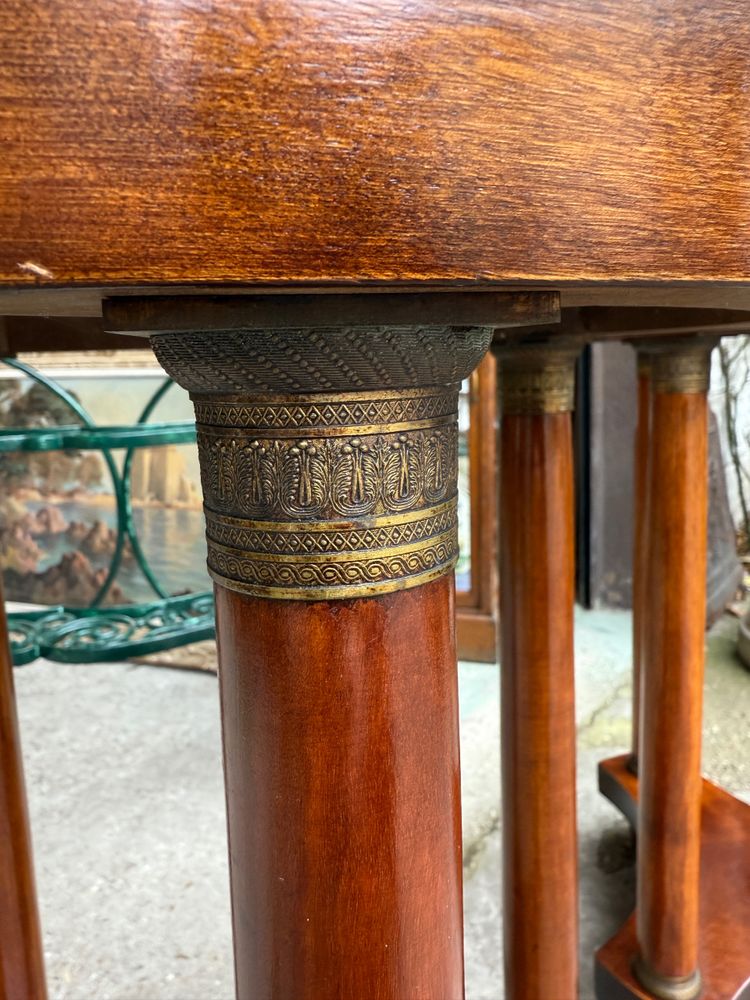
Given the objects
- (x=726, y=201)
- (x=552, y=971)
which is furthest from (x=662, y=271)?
(x=552, y=971)

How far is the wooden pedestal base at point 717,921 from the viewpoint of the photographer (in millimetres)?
842

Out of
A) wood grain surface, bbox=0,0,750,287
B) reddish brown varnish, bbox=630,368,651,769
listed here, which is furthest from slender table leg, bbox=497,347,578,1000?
wood grain surface, bbox=0,0,750,287

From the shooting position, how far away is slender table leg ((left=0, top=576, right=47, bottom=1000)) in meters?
0.56

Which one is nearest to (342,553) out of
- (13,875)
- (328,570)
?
Result: (328,570)

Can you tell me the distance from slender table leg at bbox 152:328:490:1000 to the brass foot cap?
1.78 ft

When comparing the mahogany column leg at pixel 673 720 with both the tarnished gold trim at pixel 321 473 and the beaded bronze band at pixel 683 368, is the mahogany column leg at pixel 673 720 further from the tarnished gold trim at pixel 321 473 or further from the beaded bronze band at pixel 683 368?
the tarnished gold trim at pixel 321 473

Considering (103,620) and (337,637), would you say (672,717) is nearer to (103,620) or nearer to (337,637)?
(337,637)

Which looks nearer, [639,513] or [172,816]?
[639,513]

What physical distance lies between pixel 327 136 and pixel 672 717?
742mm

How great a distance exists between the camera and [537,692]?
2.57ft

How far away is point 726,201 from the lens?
27 cm

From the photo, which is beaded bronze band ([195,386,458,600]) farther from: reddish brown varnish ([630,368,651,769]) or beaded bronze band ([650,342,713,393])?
reddish brown varnish ([630,368,651,769])

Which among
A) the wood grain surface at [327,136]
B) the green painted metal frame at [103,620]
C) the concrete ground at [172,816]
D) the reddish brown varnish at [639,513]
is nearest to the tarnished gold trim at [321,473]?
the wood grain surface at [327,136]

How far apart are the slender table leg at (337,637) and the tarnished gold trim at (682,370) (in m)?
0.46
